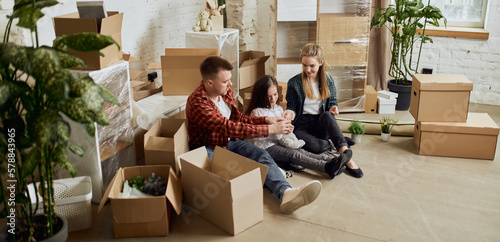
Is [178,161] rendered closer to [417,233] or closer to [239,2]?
[417,233]

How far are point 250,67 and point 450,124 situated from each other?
1695 mm

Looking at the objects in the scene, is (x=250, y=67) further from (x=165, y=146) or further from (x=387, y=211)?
(x=387, y=211)

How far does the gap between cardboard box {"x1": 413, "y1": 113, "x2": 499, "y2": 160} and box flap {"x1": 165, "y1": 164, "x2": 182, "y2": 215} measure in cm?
190

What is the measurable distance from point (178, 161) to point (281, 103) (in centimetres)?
142

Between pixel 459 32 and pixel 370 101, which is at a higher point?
pixel 459 32

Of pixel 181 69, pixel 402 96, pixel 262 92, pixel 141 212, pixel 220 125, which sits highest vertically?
pixel 181 69

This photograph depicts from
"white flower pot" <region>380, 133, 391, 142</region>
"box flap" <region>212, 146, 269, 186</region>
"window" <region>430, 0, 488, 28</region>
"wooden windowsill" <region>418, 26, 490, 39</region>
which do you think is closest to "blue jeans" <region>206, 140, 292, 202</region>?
"box flap" <region>212, 146, 269, 186</region>

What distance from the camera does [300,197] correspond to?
249 centimetres

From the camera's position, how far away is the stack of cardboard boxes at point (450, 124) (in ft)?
10.9

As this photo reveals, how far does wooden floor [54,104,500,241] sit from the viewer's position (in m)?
2.36

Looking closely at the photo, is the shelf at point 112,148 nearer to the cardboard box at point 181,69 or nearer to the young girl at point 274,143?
the cardboard box at point 181,69

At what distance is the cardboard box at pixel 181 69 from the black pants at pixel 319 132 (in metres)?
0.87

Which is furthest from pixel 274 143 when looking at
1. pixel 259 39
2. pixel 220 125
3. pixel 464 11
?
pixel 464 11

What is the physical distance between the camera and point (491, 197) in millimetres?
2760
